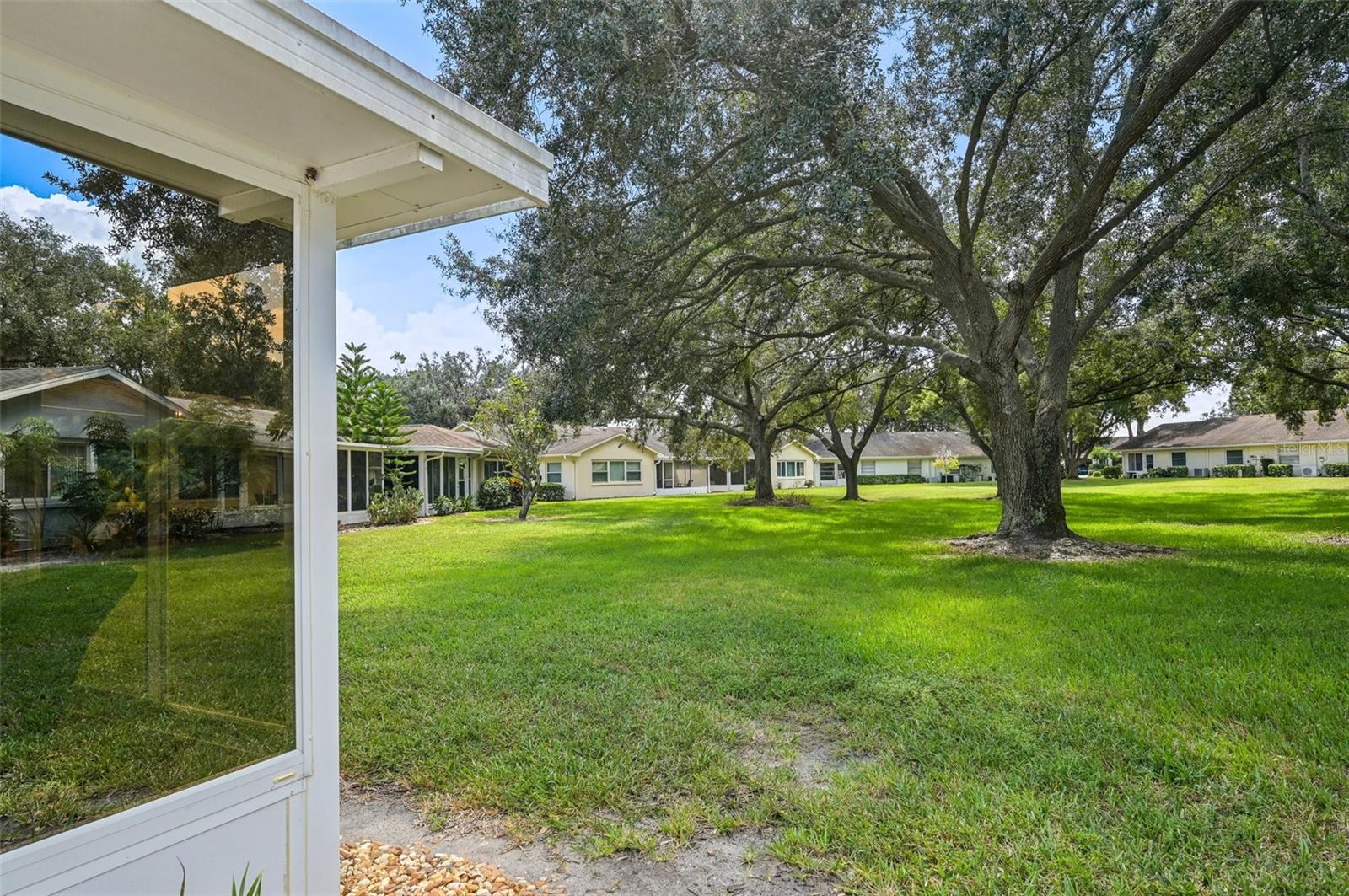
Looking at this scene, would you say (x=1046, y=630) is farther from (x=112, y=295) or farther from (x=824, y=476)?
(x=824, y=476)

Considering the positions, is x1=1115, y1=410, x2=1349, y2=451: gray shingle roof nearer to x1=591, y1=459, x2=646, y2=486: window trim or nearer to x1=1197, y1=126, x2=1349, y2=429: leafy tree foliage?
x1=591, y1=459, x2=646, y2=486: window trim

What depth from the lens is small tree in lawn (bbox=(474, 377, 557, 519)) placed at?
19.5 m

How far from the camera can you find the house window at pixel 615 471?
33938 mm

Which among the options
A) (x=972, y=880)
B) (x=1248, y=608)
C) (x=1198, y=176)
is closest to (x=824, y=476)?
(x=1198, y=176)

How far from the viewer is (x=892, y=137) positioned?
26.5 feet

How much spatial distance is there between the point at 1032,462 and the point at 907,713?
815 cm

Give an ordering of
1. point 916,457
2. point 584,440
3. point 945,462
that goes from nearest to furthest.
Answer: point 584,440, point 945,462, point 916,457

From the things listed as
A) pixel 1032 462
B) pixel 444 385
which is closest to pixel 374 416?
pixel 1032 462

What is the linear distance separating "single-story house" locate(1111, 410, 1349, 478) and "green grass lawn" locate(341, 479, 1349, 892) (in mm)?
44513

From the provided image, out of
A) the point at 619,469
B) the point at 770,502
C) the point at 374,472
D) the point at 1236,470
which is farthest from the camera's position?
the point at 1236,470

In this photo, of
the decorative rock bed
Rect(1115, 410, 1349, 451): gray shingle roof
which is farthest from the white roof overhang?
Rect(1115, 410, 1349, 451): gray shingle roof

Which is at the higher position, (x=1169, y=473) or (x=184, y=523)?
(x=184, y=523)

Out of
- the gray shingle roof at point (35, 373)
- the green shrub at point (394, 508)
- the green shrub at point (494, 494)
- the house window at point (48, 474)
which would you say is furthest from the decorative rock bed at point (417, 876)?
the green shrub at point (494, 494)

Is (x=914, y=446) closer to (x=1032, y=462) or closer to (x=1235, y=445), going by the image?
(x=1235, y=445)
